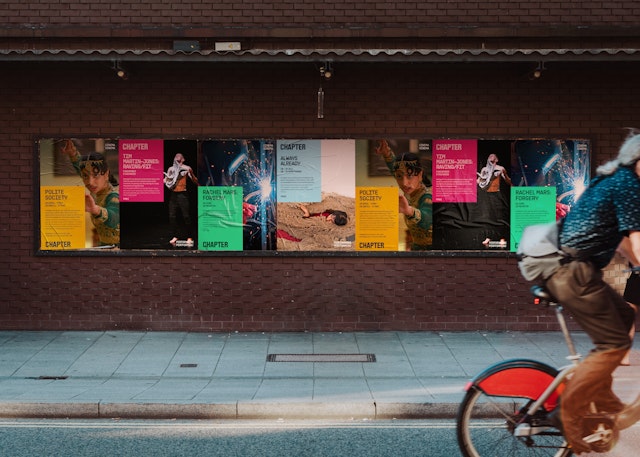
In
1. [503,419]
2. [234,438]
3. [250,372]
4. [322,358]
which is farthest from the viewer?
[322,358]

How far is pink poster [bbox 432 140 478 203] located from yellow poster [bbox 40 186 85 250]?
4865 millimetres

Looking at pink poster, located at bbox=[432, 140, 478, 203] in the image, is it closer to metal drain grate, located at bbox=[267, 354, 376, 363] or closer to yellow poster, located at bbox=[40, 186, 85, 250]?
metal drain grate, located at bbox=[267, 354, 376, 363]

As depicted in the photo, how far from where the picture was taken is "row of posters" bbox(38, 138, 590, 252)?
10.9 metres

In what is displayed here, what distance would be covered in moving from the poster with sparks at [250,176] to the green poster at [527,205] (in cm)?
327

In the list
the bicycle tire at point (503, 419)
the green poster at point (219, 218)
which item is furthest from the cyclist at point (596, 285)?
the green poster at point (219, 218)

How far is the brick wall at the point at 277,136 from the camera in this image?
10.8 meters

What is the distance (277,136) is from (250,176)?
2.15ft

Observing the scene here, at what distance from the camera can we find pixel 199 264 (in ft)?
35.8

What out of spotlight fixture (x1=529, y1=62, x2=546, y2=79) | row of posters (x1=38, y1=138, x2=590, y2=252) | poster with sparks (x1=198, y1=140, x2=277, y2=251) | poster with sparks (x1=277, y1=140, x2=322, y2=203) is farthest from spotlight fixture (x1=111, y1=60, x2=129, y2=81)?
spotlight fixture (x1=529, y1=62, x2=546, y2=79)

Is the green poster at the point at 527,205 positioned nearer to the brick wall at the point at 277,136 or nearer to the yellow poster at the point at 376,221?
the brick wall at the point at 277,136

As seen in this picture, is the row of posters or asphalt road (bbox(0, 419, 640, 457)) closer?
asphalt road (bbox(0, 419, 640, 457))

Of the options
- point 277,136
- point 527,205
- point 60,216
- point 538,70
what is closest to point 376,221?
point 277,136

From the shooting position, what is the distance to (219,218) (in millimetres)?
10914

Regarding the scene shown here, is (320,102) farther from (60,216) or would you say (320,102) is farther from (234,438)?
(234,438)
